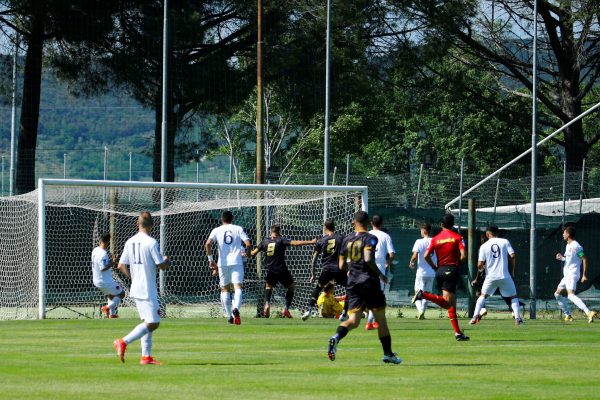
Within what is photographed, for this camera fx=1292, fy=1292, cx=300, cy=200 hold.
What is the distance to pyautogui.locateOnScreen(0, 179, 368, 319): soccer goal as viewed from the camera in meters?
28.4

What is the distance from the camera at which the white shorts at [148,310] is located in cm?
1509

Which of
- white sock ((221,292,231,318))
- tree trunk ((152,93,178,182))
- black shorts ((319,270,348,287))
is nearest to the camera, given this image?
white sock ((221,292,231,318))

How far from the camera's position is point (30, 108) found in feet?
131

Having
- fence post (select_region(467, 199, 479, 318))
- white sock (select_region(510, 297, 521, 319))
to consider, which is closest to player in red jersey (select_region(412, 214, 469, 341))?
white sock (select_region(510, 297, 521, 319))

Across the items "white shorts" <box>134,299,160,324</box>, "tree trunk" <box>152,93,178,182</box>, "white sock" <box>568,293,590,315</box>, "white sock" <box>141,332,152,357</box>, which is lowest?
"white sock" <box>568,293,590,315</box>

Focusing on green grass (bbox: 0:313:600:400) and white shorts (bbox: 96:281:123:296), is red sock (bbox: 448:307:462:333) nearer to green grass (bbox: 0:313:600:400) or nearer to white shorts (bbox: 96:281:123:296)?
green grass (bbox: 0:313:600:400)

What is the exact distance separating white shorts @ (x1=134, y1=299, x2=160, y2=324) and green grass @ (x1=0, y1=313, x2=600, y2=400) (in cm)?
57

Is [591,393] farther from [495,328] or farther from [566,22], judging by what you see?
[566,22]

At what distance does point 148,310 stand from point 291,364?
182 centimetres

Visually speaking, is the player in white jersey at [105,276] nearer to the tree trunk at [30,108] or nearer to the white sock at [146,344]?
the tree trunk at [30,108]

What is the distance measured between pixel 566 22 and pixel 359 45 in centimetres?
925

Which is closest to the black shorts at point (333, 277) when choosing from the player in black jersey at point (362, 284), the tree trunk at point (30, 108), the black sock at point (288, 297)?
the black sock at point (288, 297)

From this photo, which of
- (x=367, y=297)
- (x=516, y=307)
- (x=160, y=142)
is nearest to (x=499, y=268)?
(x=516, y=307)

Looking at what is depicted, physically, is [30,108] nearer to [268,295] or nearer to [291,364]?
[268,295]
